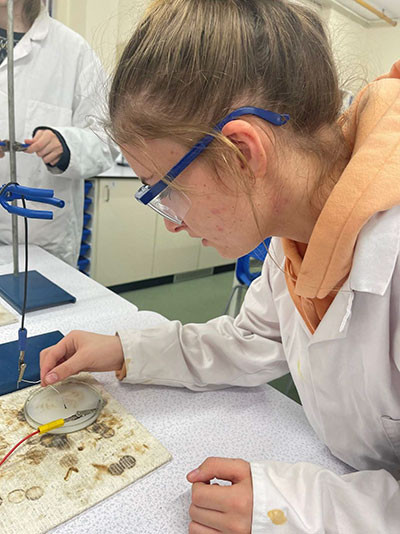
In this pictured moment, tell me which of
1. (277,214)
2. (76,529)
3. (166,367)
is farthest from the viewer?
(166,367)

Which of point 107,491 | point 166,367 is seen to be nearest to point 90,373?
point 166,367

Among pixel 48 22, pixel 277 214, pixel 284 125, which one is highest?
pixel 48 22

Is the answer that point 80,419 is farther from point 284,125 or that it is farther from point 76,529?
point 284,125

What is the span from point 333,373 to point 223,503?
231 millimetres

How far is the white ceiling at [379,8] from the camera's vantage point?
382 cm

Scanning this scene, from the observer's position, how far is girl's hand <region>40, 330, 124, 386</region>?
2.37 ft

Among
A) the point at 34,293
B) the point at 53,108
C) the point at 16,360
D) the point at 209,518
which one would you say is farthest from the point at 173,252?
the point at 209,518

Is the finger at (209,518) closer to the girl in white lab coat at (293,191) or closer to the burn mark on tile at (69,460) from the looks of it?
the girl in white lab coat at (293,191)

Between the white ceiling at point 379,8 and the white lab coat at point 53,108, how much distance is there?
3.12m

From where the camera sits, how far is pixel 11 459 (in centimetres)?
57

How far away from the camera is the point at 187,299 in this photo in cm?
310

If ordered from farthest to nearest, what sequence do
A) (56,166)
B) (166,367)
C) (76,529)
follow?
(56,166), (166,367), (76,529)

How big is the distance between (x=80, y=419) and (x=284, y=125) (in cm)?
52

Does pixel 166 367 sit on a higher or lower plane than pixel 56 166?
lower
